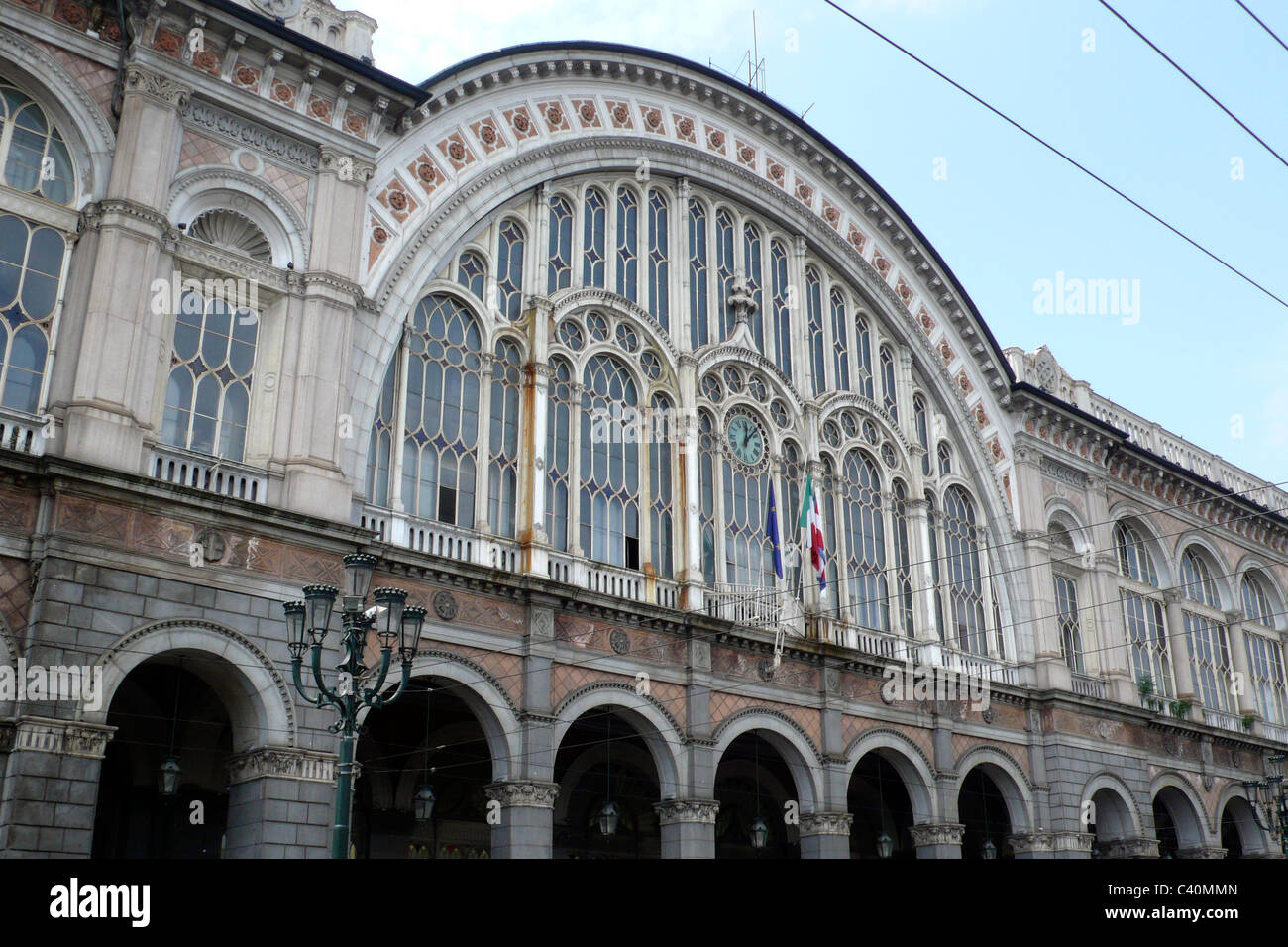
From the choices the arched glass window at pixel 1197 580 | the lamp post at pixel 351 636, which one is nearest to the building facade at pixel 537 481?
the arched glass window at pixel 1197 580

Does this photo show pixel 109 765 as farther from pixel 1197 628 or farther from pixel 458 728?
pixel 1197 628

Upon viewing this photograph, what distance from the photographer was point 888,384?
3431 centimetres

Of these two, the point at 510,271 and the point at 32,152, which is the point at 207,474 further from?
the point at 510,271

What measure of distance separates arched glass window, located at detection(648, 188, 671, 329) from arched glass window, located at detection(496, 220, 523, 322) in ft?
11.5

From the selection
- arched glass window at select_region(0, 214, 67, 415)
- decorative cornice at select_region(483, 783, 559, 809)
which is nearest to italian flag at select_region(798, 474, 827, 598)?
decorative cornice at select_region(483, 783, 559, 809)

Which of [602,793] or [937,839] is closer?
Answer: [937,839]

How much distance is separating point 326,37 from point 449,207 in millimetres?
3854

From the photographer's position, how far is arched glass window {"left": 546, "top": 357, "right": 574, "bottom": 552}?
25047mm

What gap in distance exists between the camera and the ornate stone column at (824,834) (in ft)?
86.5

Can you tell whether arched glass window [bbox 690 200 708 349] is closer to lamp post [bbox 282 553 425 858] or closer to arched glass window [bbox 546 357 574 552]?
arched glass window [bbox 546 357 574 552]

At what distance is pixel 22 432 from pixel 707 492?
1447cm

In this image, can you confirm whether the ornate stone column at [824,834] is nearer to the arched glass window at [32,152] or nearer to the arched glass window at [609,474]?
the arched glass window at [609,474]

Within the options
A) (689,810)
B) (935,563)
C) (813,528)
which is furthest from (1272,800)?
(689,810)

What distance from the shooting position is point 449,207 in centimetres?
2495
